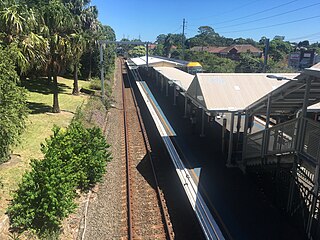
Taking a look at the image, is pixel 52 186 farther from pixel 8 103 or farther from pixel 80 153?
pixel 8 103

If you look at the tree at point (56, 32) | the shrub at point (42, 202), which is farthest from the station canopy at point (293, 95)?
the tree at point (56, 32)

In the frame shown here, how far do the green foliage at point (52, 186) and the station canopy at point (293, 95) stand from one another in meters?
6.92

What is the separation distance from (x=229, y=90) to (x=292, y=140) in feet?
17.0

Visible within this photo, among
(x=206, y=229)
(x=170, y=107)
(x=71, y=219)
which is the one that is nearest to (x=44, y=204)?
(x=71, y=219)

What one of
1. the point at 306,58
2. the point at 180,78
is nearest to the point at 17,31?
the point at 180,78

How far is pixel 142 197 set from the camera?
11336mm

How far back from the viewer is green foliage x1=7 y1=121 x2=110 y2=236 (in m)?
8.40

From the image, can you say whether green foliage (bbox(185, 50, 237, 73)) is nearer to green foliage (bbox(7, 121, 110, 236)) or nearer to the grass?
the grass

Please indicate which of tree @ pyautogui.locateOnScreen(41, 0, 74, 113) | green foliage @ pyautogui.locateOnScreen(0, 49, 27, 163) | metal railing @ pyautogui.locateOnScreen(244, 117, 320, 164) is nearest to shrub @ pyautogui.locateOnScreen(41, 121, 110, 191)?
green foliage @ pyautogui.locateOnScreen(0, 49, 27, 163)

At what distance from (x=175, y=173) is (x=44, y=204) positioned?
19.8 feet

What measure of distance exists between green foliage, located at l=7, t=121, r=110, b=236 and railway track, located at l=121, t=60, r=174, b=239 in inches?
71.5

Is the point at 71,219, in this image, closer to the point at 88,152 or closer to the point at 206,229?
the point at 88,152

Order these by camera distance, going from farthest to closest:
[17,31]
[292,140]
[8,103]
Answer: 1. [17,31]
2. [8,103]
3. [292,140]

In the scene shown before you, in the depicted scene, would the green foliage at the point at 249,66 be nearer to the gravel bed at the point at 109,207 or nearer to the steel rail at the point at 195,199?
the steel rail at the point at 195,199
